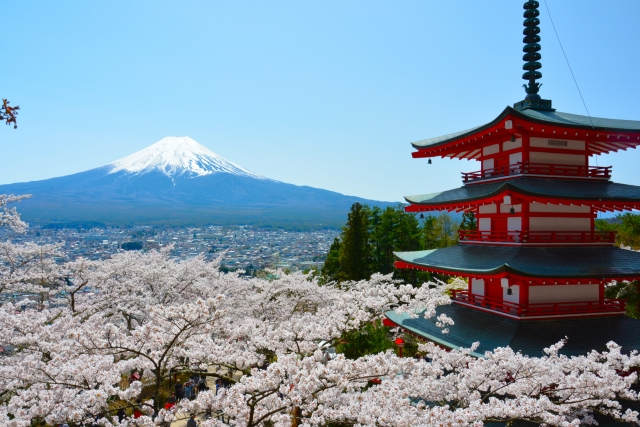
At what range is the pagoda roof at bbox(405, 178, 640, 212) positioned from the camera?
884 centimetres

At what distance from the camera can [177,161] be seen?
12069 centimetres

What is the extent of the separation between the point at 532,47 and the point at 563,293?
21.7ft

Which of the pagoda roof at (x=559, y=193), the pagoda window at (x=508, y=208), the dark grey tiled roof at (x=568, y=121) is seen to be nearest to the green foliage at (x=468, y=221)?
the dark grey tiled roof at (x=568, y=121)

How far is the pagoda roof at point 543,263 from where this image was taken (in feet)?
27.5

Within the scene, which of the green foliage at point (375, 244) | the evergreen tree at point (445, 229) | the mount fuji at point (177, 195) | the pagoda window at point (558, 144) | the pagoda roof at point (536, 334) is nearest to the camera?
the pagoda roof at point (536, 334)

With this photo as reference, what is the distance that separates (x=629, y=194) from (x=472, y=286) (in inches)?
165

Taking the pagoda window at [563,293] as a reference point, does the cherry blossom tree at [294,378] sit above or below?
below

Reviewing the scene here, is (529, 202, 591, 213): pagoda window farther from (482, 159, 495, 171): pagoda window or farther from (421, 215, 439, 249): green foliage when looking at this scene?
(421, 215, 439, 249): green foliage

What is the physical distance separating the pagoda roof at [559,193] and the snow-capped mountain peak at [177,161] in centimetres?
11116

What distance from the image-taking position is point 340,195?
12706 cm

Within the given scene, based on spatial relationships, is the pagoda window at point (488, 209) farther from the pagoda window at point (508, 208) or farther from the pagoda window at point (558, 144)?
the pagoda window at point (558, 144)

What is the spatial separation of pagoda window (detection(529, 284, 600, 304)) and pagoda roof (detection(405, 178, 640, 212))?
1942mm

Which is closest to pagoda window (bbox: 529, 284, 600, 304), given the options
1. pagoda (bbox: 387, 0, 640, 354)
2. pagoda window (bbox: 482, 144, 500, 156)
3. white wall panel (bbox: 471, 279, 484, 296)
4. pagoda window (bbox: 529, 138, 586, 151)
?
pagoda (bbox: 387, 0, 640, 354)

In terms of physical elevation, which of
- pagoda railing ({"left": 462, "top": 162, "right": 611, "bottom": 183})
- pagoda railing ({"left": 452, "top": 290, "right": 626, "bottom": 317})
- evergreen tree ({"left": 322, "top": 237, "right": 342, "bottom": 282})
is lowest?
evergreen tree ({"left": 322, "top": 237, "right": 342, "bottom": 282})
